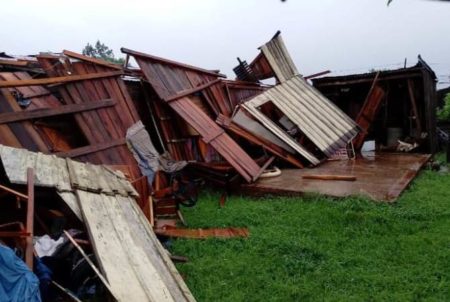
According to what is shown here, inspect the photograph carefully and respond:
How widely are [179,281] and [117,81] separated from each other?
4.80 metres

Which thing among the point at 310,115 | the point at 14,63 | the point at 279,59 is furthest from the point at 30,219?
the point at 279,59

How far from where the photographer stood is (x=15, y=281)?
97.5 inches

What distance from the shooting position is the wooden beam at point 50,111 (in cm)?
556

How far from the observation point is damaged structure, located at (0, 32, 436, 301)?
351 cm

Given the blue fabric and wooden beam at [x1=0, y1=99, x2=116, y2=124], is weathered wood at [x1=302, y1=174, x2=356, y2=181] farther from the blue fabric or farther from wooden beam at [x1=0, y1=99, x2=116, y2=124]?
the blue fabric

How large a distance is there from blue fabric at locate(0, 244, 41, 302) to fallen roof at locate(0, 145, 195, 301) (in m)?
0.48

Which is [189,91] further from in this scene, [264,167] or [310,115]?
[310,115]

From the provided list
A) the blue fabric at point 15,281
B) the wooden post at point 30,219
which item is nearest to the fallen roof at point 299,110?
the wooden post at point 30,219

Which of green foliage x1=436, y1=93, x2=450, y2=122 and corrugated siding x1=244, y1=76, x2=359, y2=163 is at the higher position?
corrugated siding x1=244, y1=76, x2=359, y2=163

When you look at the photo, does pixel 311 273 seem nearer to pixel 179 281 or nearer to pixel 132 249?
pixel 179 281

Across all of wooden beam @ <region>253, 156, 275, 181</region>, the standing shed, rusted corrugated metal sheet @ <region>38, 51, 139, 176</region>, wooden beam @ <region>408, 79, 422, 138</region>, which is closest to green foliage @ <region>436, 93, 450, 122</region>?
the standing shed

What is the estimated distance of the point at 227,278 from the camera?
4.14 metres

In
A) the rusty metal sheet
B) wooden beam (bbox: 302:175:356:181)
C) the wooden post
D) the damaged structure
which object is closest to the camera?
the wooden post

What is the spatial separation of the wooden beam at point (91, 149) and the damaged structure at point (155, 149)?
0.06 feet
